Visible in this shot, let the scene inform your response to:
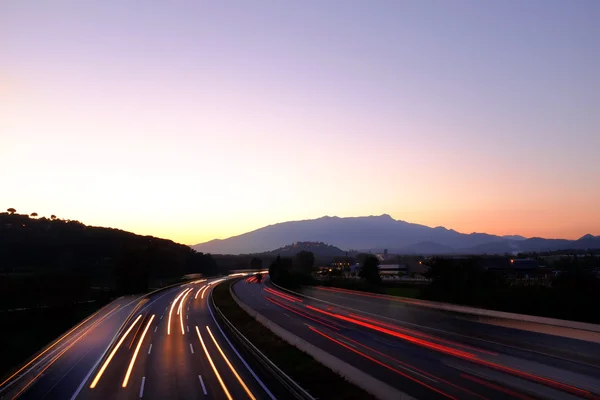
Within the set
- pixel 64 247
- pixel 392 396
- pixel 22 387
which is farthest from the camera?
pixel 64 247

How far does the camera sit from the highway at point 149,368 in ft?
72.7

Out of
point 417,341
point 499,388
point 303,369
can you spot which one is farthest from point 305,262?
point 499,388

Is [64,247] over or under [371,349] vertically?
over

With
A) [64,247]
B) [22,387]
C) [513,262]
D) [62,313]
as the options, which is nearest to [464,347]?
[22,387]

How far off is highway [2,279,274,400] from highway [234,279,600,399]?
656 centimetres

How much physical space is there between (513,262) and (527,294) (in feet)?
362

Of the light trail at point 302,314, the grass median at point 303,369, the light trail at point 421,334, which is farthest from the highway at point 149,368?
the light trail at point 421,334

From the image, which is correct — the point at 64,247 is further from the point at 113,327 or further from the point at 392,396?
the point at 392,396

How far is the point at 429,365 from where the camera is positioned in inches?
969

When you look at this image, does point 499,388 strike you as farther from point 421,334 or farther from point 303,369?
point 421,334

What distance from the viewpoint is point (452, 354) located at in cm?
2717

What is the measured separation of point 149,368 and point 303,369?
9.24m

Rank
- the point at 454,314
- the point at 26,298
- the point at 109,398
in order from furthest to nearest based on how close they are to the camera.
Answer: the point at 26,298 → the point at 454,314 → the point at 109,398

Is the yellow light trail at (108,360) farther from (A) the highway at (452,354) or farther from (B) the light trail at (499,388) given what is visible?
(B) the light trail at (499,388)
